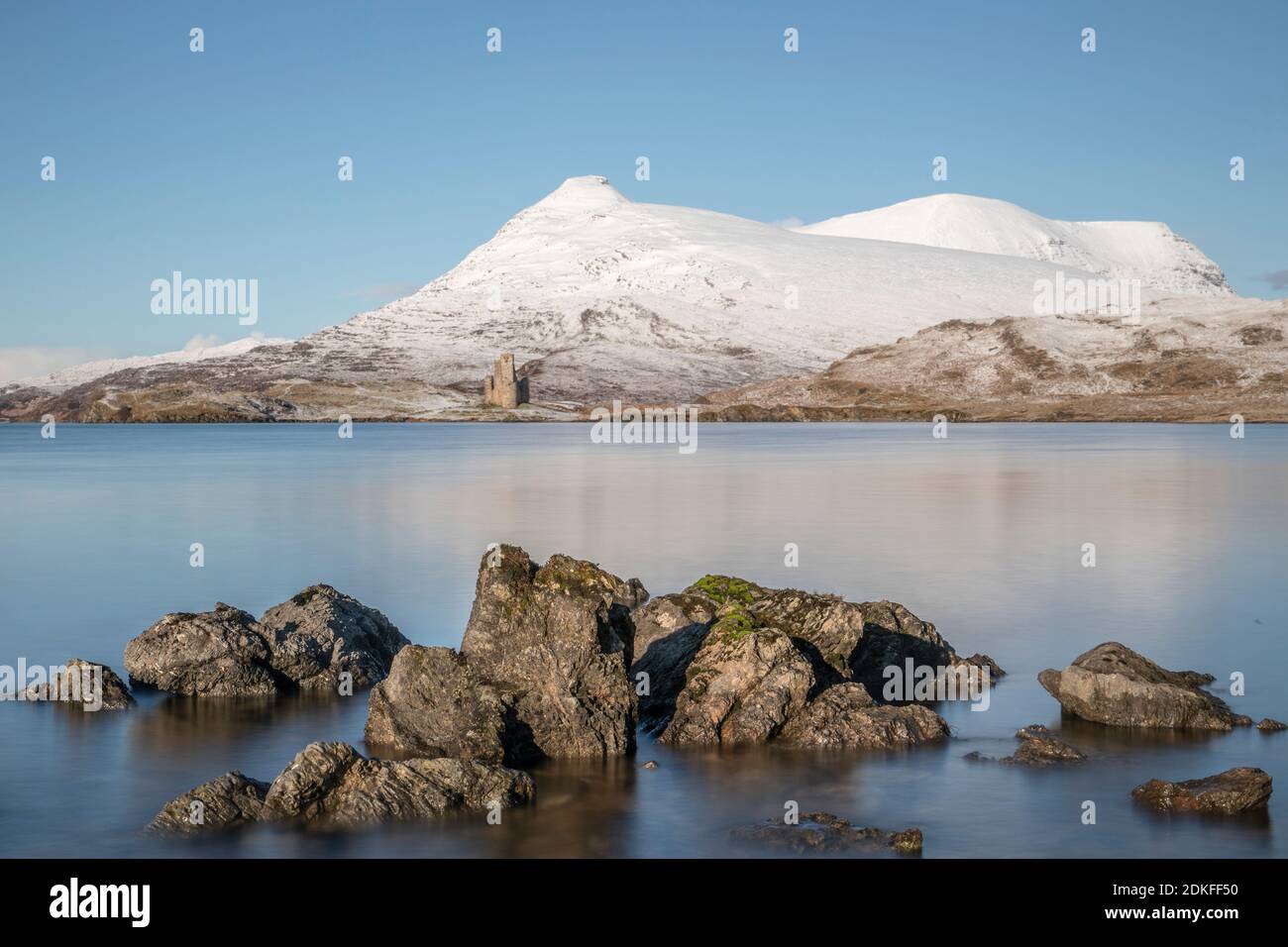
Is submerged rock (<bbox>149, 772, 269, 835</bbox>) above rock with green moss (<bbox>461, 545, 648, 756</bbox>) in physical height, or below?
below

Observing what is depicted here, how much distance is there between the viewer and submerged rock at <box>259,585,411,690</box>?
12.9m

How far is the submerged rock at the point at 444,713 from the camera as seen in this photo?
33.9ft

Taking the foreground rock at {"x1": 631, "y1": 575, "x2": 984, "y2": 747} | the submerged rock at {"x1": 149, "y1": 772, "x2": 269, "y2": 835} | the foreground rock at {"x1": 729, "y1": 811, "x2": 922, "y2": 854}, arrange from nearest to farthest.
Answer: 1. the foreground rock at {"x1": 729, "y1": 811, "x2": 922, "y2": 854}
2. the submerged rock at {"x1": 149, "y1": 772, "x2": 269, "y2": 835}
3. the foreground rock at {"x1": 631, "y1": 575, "x2": 984, "y2": 747}

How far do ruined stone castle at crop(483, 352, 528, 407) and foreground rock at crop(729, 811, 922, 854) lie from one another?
6397 inches

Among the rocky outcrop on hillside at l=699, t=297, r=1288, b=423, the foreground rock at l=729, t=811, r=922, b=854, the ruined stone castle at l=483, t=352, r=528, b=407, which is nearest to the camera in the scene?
the foreground rock at l=729, t=811, r=922, b=854

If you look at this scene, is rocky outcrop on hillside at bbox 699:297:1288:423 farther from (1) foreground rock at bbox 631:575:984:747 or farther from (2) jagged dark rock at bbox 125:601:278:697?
(2) jagged dark rock at bbox 125:601:278:697

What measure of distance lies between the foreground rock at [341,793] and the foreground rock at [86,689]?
368 cm

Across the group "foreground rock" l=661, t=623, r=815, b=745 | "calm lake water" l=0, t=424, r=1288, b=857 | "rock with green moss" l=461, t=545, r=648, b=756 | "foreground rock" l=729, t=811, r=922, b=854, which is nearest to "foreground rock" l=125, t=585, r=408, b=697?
"calm lake water" l=0, t=424, r=1288, b=857

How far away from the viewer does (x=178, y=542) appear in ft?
87.9

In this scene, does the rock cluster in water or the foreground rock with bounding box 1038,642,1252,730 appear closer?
the rock cluster in water
